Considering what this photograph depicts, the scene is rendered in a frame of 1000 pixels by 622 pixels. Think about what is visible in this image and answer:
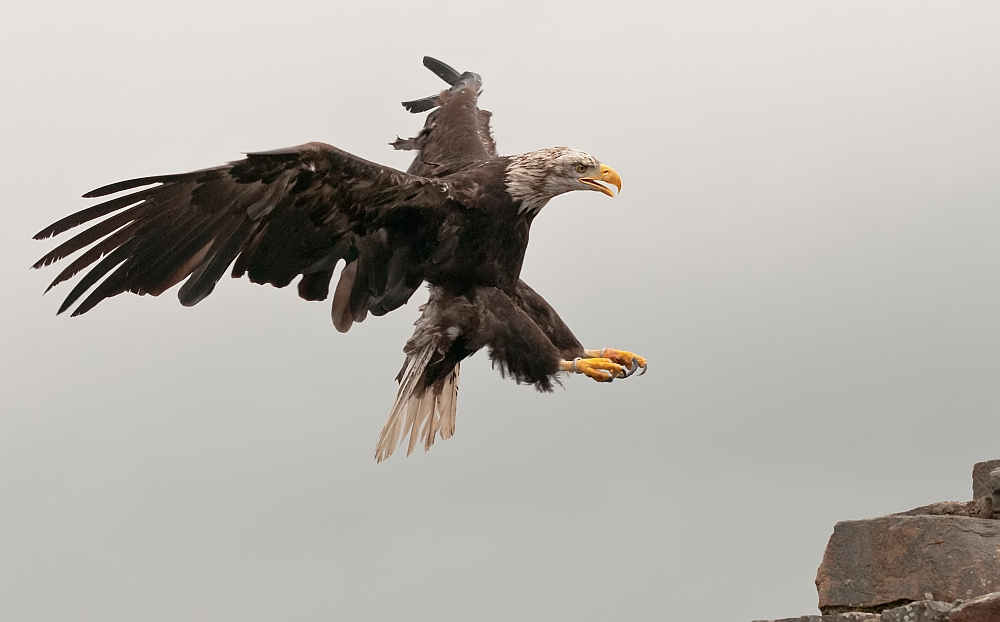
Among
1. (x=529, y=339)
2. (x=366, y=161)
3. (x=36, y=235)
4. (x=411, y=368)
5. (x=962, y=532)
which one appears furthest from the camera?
(x=411, y=368)

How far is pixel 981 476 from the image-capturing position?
441 cm

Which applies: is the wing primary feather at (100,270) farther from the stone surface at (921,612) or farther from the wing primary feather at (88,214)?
the stone surface at (921,612)

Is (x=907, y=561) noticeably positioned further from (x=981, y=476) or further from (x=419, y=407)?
(x=419, y=407)

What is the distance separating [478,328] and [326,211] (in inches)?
40.2

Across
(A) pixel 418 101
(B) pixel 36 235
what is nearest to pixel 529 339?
(B) pixel 36 235

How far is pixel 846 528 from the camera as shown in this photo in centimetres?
418

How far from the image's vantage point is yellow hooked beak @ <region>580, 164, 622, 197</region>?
594cm

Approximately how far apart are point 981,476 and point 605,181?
7.93 feet

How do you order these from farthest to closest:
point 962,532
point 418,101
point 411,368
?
point 418,101 < point 411,368 < point 962,532

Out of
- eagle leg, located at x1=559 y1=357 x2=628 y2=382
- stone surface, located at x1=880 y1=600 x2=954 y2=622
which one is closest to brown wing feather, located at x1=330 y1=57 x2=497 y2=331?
eagle leg, located at x1=559 y1=357 x2=628 y2=382

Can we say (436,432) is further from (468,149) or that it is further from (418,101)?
(418,101)

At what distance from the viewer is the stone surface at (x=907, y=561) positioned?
382 cm

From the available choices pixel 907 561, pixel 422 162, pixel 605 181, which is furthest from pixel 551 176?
pixel 907 561

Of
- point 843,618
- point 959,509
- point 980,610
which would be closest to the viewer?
point 980,610
